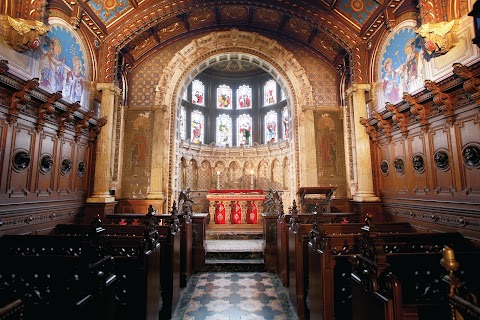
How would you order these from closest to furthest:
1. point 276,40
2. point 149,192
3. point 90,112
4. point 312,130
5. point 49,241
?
point 49,241 → point 90,112 → point 149,192 → point 312,130 → point 276,40

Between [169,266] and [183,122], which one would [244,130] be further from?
[169,266]

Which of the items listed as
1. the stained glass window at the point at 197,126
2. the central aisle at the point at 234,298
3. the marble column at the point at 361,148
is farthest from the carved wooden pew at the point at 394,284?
the stained glass window at the point at 197,126

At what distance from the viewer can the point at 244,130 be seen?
16.4 meters

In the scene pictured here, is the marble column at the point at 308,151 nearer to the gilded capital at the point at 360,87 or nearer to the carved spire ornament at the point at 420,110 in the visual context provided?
the gilded capital at the point at 360,87

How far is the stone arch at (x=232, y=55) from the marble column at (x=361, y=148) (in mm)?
1803

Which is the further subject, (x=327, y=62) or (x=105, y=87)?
(x=327, y=62)

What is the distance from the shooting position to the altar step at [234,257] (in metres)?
7.11

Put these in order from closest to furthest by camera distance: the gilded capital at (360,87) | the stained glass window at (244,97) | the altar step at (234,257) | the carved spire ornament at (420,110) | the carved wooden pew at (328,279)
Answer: the carved wooden pew at (328,279) → the carved spire ornament at (420,110) → the altar step at (234,257) → the gilded capital at (360,87) → the stained glass window at (244,97)

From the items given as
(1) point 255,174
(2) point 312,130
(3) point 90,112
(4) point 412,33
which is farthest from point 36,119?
(1) point 255,174

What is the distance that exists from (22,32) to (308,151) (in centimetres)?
852

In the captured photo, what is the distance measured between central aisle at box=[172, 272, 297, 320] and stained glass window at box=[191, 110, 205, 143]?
977cm

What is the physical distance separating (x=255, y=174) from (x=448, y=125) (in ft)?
33.1

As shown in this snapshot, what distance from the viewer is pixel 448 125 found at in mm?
→ 5484

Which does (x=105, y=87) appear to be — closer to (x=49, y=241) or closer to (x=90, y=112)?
(x=90, y=112)
